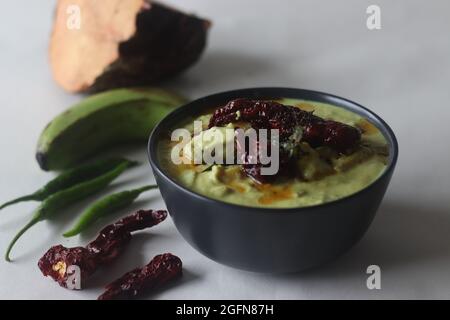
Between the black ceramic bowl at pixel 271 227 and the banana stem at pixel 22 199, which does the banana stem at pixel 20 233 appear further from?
the black ceramic bowl at pixel 271 227

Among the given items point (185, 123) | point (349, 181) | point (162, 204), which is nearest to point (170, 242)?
point (162, 204)

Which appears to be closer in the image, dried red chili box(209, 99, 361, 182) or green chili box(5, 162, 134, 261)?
dried red chili box(209, 99, 361, 182)

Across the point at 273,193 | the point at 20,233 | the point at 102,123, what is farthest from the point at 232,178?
the point at 102,123

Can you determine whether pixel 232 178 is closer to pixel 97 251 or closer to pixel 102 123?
pixel 97 251

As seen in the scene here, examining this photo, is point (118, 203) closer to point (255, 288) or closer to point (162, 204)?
point (162, 204)

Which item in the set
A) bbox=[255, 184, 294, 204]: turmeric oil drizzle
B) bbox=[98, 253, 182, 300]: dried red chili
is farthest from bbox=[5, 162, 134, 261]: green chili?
bbox=[255, 184, 294, 204]: turmeric oil drizzle

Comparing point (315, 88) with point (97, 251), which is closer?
point (97, 251)

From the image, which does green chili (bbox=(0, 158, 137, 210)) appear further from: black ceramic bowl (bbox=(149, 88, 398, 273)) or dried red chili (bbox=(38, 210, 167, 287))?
black ceramic bowl (bbox=(149, 88, 398, 273))
